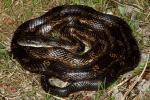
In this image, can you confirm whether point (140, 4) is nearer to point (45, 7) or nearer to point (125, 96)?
point (45, 7)

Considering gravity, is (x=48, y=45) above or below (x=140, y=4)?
below

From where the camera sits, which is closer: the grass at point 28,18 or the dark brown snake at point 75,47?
the dark brown snake at point 75,47

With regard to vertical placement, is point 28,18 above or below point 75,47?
above

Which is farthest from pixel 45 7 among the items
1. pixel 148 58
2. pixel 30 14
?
pixel 148 58

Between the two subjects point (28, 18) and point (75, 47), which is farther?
point (28, 18)
